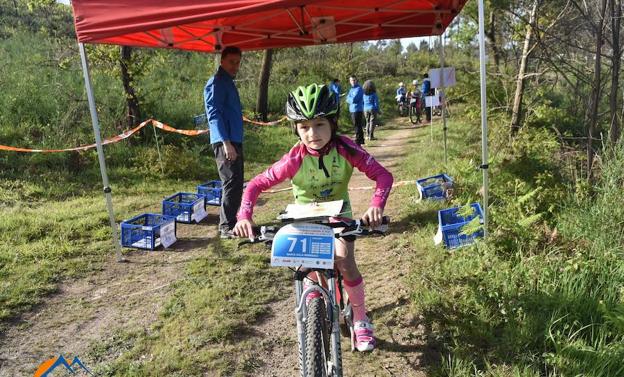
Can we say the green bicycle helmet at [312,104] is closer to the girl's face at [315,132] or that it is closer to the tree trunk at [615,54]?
the girl's face at [315,132]

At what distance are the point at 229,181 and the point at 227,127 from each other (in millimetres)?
626

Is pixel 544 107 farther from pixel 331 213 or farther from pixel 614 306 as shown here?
pixel 331 213

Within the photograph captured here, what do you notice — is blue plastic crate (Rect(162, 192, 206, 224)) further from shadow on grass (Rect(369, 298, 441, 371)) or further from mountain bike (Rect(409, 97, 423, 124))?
mountain bike (Rect(409, 97, 423, 124))

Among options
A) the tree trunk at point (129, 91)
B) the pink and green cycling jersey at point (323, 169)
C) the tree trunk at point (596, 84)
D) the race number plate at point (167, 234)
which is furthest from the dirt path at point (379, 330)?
the tree trunk at point (129, 91)

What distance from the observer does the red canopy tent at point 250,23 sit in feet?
12.0

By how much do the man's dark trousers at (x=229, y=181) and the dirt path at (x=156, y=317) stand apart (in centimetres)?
60

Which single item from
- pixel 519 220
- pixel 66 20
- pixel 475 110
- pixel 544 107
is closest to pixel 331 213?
pixel 519 220

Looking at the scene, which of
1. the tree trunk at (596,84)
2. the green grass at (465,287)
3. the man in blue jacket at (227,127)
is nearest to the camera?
the green grass at (465,287)

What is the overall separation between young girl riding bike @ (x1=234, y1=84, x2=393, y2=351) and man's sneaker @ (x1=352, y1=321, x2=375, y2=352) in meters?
0.20

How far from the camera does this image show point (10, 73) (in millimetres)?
11305

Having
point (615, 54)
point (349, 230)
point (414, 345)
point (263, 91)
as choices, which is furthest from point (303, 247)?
point (263, 91)

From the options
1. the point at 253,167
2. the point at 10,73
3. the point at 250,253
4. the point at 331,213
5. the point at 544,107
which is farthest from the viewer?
the point at 10,73

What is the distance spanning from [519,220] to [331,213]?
2.77 m

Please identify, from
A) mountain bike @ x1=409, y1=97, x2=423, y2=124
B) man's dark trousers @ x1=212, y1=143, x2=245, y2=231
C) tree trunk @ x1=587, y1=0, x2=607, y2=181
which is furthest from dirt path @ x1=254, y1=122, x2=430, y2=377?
mountain bike @ x1=409, y1=97, x2=423, y2=124
